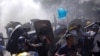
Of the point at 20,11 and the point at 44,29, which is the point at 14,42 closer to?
the point at 44,29

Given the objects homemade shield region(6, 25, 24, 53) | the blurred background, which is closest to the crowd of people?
homemade shield region(6, 25, 24, 53)

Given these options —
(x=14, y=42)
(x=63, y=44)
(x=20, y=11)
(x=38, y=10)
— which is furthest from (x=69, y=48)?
(x=38, y=10)

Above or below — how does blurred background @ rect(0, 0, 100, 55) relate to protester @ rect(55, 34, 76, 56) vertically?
below

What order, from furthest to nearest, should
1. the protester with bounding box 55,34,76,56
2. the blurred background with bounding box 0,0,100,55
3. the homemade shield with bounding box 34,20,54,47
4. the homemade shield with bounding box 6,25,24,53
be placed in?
the blurred background with bounding box 0,0,100,55, the homemade shield with bounding box 34,20,54,47, the homemade shield with bounding box 6,25,24,53, the protester with bounding box 55,34,76,56

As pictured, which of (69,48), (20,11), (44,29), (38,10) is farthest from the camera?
(38,10)

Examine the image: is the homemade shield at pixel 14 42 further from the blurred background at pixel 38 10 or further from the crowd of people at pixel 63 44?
the blurred background at pixel 38 10

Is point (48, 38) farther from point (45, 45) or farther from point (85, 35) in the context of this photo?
point (85, 35)

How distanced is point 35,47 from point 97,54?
73.6 inches

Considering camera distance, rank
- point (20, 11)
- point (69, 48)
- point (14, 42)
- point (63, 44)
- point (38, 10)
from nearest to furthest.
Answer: point (69, 48)
point (14, 42)
point (63, 44)
point (20, 11)
point (38, 10)

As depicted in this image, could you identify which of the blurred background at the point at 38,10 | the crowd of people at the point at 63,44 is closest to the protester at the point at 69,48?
the crowd of people at the point at 63,44

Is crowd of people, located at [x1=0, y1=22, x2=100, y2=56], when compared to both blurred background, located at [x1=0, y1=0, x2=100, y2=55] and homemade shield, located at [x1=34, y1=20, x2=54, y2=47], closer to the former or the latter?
homemade shield, located at [x1=34, y1=20, x2=54, y2=47]

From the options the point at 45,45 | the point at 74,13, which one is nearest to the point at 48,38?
the point at 45,45

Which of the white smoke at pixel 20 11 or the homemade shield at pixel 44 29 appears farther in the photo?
the white smoke at pixel 20 11

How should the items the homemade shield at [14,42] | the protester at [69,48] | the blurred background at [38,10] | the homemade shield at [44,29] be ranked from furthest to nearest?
the blurred background at [38,10], the homemade shield at [44,29], the homemade shield at [14,42], the protester at [69,48]
